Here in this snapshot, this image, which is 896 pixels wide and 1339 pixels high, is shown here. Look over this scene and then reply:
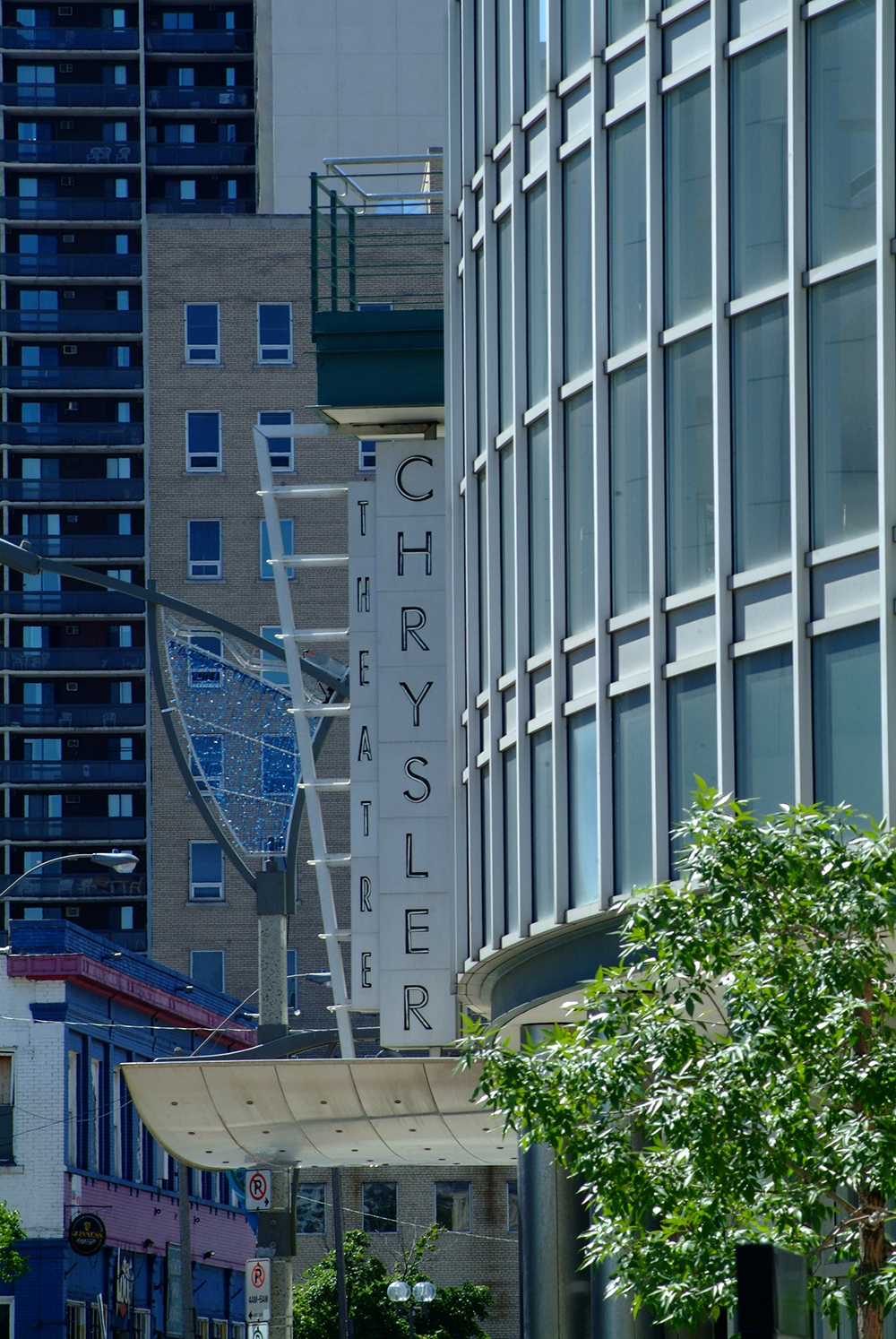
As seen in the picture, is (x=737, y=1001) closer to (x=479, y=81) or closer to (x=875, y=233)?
(x=875, y=233)

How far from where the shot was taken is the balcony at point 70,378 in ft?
307

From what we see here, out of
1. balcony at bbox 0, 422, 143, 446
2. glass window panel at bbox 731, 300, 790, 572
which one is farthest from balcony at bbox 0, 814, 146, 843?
glass window panel at bbox 731, 300, 790, 572

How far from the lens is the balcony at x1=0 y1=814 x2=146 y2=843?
8762 centimetres

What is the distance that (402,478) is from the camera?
26.3 meters

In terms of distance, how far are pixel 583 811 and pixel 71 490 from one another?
7465 cm

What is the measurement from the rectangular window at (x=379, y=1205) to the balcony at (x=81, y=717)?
76.1 ft

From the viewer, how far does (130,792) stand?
90.1m

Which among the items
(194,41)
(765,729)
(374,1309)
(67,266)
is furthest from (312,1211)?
A: (765,729)

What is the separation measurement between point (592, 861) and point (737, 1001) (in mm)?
7459

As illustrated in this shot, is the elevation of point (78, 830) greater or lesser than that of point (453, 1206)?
greater

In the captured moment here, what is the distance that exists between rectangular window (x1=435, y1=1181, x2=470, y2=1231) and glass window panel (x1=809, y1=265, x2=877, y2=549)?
6237 centimetres

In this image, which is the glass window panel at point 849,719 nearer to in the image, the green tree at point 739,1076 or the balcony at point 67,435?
the green tree at point 739,1076

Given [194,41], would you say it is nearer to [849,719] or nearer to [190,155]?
[190,155]

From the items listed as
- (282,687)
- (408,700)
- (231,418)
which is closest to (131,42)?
(231,418)
